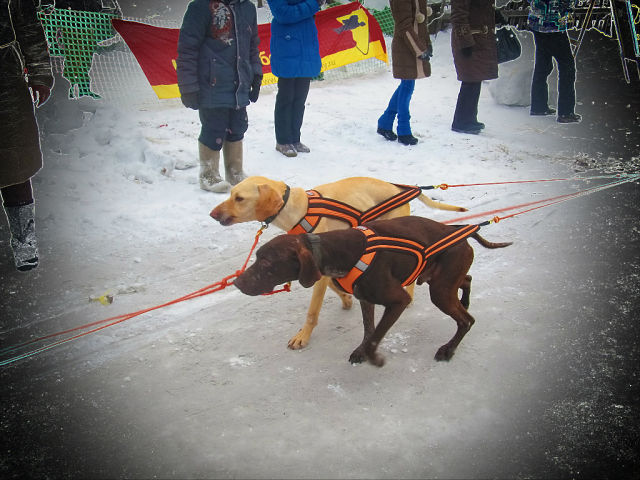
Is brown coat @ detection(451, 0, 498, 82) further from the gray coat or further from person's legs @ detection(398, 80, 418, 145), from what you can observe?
the gray coat

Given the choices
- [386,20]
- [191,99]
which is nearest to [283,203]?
[191,99]

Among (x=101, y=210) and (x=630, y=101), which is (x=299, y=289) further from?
(x=630, y=101)

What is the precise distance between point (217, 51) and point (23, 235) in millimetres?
2540

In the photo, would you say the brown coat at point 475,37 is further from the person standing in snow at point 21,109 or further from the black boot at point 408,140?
the person standing in snow at point 21,109

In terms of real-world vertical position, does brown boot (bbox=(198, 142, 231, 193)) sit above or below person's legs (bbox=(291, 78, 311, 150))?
below

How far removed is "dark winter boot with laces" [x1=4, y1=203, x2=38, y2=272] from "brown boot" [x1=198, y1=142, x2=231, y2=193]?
6.09ft

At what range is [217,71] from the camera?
→ 17.4 feet

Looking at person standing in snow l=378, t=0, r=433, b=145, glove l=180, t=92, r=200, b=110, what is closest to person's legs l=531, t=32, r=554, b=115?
person standing in snow l=378, t=0, r=433, b=145

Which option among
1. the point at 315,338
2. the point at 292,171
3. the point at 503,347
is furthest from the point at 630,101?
the point at 315,338

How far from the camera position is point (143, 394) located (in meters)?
3.04

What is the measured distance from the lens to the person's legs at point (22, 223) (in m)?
4.20

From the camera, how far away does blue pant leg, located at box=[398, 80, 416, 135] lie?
728 centimetres

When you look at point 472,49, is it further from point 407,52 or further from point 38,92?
point 38,92

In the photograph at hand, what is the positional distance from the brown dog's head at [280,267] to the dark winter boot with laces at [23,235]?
2.48 meters
